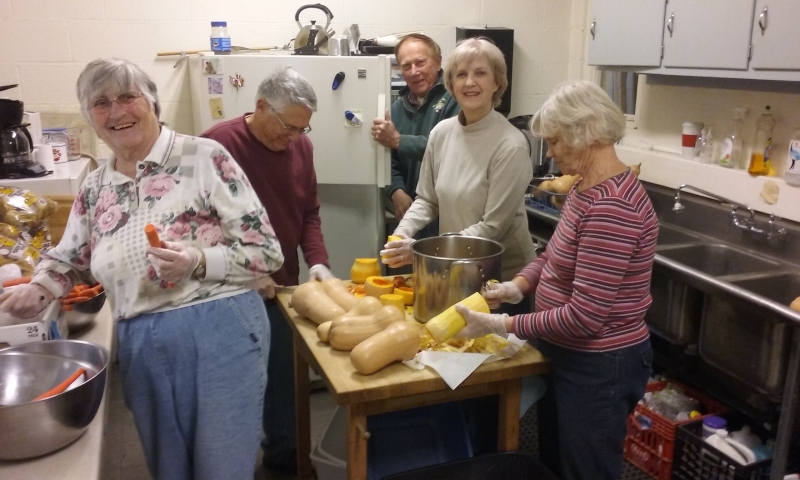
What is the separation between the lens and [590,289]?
140cm

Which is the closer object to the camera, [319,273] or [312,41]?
[319,273]

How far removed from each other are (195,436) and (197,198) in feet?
1.79

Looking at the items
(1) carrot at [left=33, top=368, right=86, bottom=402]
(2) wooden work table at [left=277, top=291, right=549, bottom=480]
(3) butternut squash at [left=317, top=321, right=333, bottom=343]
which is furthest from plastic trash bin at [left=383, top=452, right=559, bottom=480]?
(1) carrot at [left=33, top=368, right=86, bottom=402]

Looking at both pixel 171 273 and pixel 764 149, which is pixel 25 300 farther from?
pixel 764 149

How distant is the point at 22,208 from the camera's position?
192 centimetres

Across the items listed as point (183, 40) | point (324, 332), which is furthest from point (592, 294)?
point (183, 40)

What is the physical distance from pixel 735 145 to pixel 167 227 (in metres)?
2.27

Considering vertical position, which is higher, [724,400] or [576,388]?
[576,388]

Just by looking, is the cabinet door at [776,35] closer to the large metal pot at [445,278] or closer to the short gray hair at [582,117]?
the short gray hair at [582,117]

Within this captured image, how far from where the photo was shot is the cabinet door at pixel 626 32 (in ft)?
8.83

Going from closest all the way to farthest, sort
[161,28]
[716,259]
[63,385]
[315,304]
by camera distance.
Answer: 1. [63,385]
2. [315,304]
3. [716,259]
4. [161,28]

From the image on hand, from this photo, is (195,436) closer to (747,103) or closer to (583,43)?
(747,103)

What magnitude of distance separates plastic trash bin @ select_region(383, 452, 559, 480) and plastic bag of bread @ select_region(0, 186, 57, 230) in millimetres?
1296

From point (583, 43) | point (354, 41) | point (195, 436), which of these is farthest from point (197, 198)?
point (583, 43)
